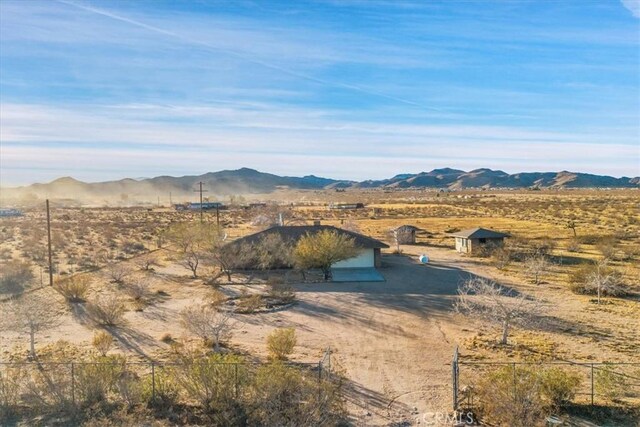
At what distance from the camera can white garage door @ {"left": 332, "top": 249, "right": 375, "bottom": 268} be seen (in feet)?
135

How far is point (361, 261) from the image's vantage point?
137ft

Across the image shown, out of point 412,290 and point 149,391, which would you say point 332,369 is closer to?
point 149,391

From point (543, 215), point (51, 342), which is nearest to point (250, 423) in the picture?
point (51, 342)

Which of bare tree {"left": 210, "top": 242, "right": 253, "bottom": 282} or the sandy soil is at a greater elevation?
bare tree {"left": 210, "top": 242, "right": 253, "bottom": 282}

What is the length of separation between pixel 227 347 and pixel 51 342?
8.00 m

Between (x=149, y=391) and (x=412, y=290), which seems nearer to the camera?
(x=149, y=391)

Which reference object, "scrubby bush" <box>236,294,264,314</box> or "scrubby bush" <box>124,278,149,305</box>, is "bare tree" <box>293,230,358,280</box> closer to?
"scrubby bush" <box>236,294,264,314</box>

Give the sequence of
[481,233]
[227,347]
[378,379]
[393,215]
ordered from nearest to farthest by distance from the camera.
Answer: [378,379]
[227,347]
[481,233]
[393,215]

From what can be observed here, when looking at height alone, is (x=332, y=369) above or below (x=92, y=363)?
below

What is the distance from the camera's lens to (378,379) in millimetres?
18438

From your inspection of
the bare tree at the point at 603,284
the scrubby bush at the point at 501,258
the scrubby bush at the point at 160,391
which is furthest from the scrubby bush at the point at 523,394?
the scrubby bush at the point at 501,258

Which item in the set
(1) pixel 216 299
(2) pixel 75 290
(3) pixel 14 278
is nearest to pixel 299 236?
(1) pixel 216 299

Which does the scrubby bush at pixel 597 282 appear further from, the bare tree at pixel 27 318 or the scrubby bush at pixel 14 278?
the scrubby bush at pixel 14 278

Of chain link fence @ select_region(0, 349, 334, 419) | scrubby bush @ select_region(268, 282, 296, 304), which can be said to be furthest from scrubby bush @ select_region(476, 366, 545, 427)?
scrubby bush @ select_region(268, 282, 296, 304)
